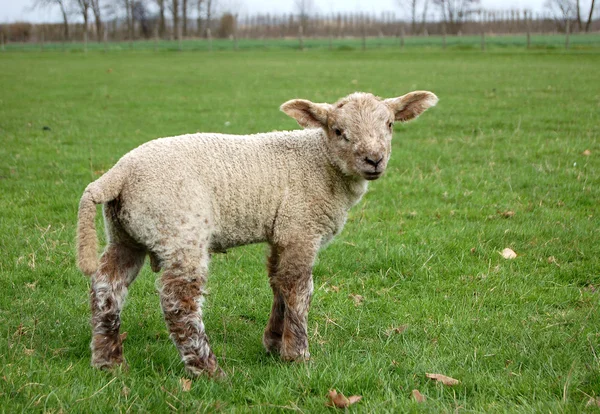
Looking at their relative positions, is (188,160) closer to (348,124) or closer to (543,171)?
(348,124)

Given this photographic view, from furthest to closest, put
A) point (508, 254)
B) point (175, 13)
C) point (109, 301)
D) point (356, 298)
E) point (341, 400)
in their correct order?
point (175, 13) < point (508, 254) < point (356, 298) < point (109, 301) < point (341, 400)

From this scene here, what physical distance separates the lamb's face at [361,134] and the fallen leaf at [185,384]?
1.96m

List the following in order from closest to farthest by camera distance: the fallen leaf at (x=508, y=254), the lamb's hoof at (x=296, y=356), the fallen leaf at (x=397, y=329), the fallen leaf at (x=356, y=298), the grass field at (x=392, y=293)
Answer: the grass field at (x=392, y=293) → the lamb's hoof at (x=296, y=356) → the fallen leaf at (x=397, y=329) → the fallen leaf at (x=356, y=298) → the fallen leaf at (x=508, y=254)

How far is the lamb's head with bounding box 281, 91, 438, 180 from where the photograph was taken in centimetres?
498

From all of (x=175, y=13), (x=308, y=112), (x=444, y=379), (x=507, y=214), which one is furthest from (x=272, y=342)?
(x=175, y=13)

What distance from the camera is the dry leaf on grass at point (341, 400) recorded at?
157 inches

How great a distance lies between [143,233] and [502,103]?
50.9ft

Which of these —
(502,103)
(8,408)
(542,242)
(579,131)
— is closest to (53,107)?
(502,103)

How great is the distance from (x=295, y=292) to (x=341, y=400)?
1079mm

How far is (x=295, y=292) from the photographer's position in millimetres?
4895

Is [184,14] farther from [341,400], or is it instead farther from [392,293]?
[341,400]

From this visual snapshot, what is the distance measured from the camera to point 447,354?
15.8ft

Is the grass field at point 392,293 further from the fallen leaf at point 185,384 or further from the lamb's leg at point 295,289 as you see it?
the lamb's leg at point 295,289

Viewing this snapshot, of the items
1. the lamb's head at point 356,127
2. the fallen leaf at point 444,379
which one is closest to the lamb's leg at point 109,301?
the lamb's head at point 356,127
